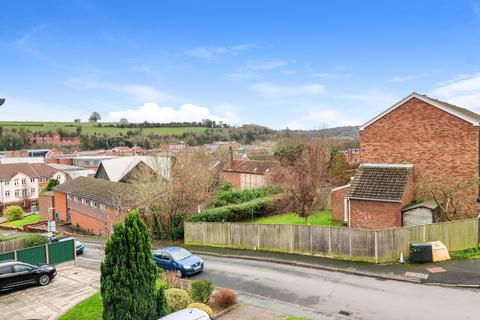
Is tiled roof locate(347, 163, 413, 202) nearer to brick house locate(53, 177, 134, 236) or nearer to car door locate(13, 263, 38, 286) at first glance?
brick house locate(53, 177, 134, 236)

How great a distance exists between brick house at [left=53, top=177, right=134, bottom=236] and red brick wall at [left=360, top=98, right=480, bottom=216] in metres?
20.0

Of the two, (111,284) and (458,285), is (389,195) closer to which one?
(458,285)

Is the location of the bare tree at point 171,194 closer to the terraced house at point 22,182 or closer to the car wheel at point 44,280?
the car wheel at point 44,280

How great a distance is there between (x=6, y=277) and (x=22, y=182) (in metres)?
65.5

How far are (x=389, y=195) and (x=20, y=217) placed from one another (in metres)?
58.0

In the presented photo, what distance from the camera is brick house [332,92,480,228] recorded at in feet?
72.8

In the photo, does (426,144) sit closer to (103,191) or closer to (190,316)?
(190,316)

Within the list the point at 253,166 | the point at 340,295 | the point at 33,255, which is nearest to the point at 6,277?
the point at 33,255

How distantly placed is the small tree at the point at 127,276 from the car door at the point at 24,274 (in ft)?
28.2

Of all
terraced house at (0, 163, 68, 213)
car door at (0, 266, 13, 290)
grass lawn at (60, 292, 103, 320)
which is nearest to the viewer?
grass lawn at (60, 292, 103, 320)

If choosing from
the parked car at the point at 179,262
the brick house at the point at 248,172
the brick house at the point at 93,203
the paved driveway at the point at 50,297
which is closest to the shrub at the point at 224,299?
the parked car at the point at 179,262

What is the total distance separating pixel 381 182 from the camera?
2384 centimetres

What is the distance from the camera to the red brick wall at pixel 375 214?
72.9 feet

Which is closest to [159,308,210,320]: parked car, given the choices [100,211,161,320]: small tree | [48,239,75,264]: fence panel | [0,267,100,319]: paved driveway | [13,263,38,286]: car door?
[100,211,161,320]: small tree
